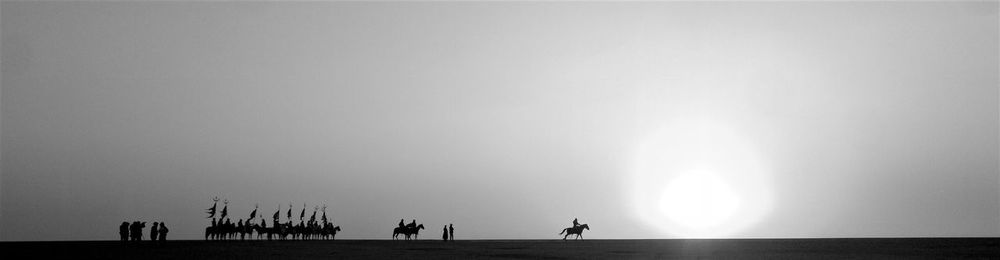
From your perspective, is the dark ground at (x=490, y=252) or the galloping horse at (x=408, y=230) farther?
the galloping horse at (x=408, y=230)

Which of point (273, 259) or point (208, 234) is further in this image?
point (208, 234)

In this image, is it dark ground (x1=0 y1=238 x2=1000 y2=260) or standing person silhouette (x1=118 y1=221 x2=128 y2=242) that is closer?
dark ground (x1=0 y1=238 x2=1000 y2=260)

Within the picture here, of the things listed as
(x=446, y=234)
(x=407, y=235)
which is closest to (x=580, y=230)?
(x=446, y=234)

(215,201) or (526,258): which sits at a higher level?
(215,201)

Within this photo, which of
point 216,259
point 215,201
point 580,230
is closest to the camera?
point 216,259

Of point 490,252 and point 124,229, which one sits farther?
point 124,229

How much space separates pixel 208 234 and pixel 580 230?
28.2 m

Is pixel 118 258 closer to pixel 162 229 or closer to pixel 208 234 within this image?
pixel 162 229

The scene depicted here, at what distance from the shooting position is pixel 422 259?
106 ft

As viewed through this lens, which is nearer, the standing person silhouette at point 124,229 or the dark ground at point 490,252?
the dark ground at point 490,252

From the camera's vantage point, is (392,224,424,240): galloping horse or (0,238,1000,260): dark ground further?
(392,224,424,240): galloping horse

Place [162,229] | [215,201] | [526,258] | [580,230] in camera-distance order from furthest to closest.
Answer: [215,201]
[580,230]
[162,229]
[526,258]

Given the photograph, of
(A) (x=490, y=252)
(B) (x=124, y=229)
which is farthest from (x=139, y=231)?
(A) (x=490, y=252)

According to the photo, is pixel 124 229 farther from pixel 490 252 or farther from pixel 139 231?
pixel 490 252
